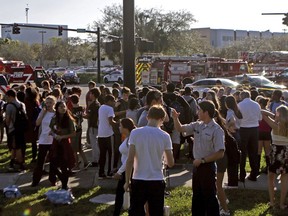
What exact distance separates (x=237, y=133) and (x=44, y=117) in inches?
143

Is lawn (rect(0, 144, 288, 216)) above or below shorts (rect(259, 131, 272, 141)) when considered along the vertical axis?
below

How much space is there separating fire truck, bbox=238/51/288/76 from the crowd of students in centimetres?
2815

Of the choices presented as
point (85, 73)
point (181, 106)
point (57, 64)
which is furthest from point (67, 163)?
point (57, 64)

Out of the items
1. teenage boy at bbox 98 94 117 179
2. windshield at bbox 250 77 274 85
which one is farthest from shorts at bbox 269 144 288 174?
windshield at bbox 250 77 274 85

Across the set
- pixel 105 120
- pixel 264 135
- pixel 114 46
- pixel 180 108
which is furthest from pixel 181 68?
pixel 105 120

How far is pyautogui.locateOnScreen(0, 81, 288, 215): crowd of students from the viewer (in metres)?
6.02

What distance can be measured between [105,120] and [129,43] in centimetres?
467

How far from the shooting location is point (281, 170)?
26.5 ft

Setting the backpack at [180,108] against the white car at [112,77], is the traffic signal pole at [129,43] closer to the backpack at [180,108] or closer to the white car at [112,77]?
the backpack at [180,108]

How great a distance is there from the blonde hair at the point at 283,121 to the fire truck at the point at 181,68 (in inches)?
1139

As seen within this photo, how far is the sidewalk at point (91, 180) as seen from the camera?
10086 millimetres

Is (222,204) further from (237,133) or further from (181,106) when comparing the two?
(181,106)

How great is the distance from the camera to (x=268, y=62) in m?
43.7

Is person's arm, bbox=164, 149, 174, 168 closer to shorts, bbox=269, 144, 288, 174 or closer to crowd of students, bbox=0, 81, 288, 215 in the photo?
crowd of students, bbox=0, 81, 288, 215
